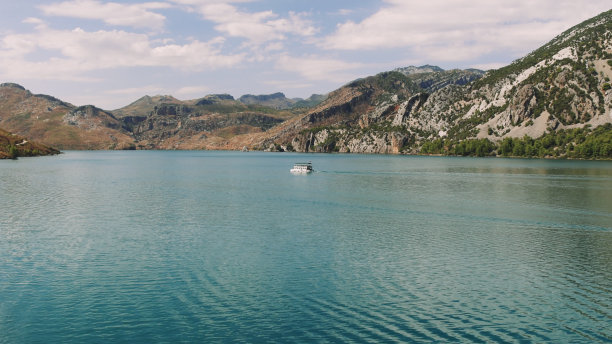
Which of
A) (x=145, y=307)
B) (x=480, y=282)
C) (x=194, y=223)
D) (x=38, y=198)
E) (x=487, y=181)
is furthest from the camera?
(x=487, y=181)

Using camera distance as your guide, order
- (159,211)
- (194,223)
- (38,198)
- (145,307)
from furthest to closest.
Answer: (38,198) → (159,211) → (194,223) → (145,307)

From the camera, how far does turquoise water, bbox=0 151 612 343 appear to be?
30844 mm

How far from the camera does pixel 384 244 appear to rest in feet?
184

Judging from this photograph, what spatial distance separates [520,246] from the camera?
55.3 m

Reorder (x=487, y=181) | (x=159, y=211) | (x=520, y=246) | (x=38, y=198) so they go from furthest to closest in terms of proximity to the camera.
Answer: (x=487, y=181)
(x=38, y=198)
(x=159, y=211)
(x=520, y=246)

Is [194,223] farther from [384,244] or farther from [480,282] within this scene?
[480,282]

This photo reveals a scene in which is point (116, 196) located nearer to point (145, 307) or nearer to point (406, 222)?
point (406, 222)

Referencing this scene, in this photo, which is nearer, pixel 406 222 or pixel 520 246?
pixel 520 246

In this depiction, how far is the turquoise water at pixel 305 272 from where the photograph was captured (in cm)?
3084

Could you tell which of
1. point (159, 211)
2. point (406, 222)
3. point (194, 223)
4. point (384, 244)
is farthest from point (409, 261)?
point (159, 211)

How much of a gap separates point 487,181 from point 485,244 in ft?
280

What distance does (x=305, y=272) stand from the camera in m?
43.8

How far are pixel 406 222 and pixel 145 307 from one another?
1842 inches

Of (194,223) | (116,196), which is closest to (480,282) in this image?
(194,223)
